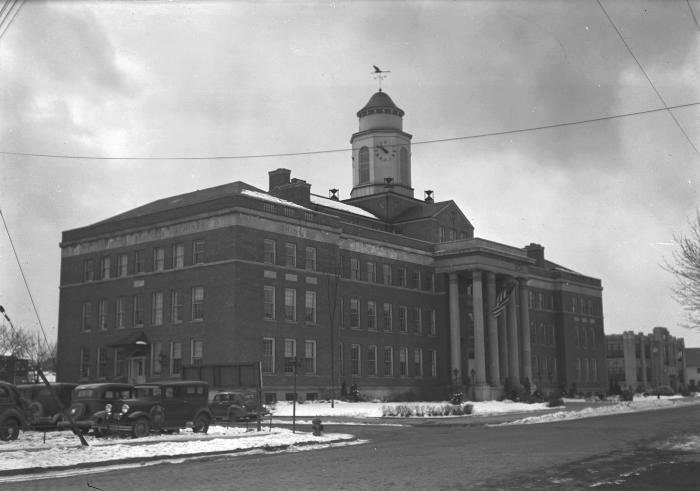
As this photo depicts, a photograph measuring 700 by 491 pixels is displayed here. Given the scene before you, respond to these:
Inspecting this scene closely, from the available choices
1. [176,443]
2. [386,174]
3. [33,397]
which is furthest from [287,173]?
[176,443]

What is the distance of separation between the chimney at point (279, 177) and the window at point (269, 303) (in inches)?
522

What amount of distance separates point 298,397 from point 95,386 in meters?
29.7

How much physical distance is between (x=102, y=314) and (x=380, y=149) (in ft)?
108

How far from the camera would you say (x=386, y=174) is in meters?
83.0

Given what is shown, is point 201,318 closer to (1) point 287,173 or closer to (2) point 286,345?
(2) point 286,345

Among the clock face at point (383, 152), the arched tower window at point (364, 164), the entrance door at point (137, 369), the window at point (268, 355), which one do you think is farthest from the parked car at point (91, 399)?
the arched tower window at point (364, 164)

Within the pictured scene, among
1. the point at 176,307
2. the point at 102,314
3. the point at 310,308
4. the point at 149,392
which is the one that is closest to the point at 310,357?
the point at 310,308

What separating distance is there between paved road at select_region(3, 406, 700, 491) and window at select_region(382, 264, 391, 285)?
4135 centimetres

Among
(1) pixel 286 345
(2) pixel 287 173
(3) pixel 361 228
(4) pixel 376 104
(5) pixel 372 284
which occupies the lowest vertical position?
(1) pixel 286 345

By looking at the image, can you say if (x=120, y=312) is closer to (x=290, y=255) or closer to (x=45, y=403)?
(x=290, y=255)

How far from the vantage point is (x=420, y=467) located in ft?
59.1

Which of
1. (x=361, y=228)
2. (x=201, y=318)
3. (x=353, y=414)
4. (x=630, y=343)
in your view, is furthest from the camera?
(x=630, y=343)

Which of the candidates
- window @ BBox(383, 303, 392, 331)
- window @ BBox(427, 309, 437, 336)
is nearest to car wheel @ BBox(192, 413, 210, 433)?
window @ BBox(383, 303, 392, 331)

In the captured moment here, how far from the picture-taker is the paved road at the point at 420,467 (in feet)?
50.5
